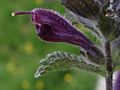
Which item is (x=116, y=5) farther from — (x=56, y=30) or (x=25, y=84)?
(x=25, y=84)

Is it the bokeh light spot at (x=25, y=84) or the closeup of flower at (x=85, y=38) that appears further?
the bokeh light spot at (x=25, y=84)

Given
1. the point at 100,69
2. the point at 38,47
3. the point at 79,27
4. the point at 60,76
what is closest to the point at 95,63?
the point at 100,69

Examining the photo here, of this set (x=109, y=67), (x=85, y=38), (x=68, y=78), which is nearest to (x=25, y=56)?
(x=68, y=78)

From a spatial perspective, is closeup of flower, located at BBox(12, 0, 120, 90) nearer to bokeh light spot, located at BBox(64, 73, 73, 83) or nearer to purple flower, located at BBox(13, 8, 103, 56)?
purple flower, located at BBox(13, 8, 103, 56)

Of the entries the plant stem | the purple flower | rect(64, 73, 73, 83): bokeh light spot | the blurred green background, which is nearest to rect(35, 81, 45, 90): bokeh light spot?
the blurred green background

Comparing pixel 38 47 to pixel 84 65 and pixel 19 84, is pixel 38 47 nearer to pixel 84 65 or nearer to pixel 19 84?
pixel 19 84

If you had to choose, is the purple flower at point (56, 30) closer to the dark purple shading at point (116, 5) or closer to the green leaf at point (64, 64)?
the green leaf at point (64, 64)

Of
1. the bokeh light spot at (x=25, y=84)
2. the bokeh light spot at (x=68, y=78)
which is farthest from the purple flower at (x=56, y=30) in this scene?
the bokeh light spot at (x=25, y=84)
